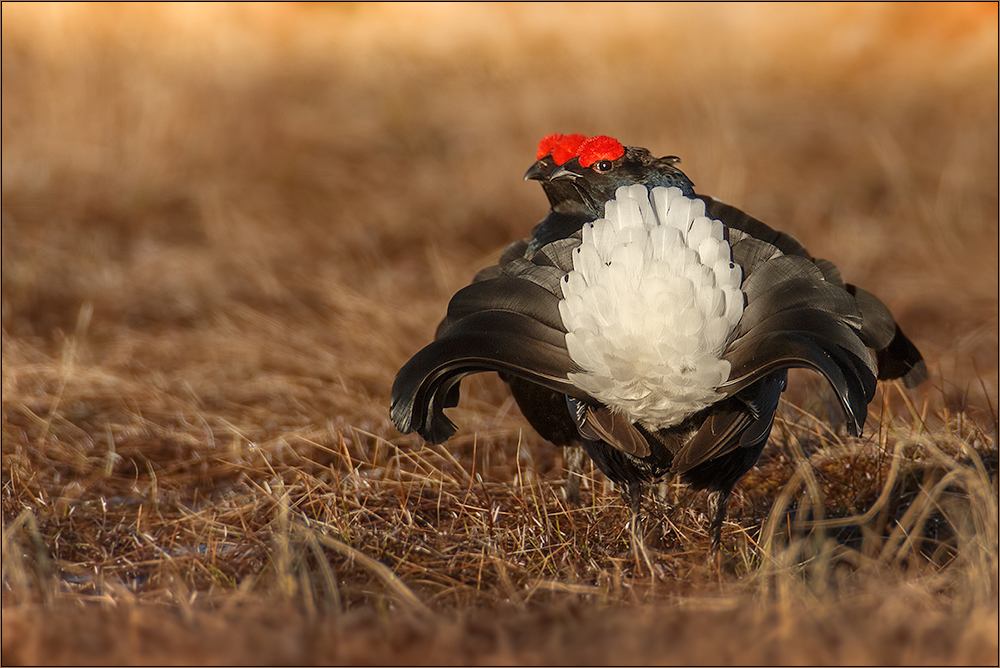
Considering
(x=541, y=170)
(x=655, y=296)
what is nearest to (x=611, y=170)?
(x=541, y=170)

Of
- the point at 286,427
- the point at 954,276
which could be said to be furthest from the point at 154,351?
the point at 954,276

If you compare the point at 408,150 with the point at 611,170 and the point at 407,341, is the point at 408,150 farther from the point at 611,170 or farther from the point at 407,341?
the point at 611,170

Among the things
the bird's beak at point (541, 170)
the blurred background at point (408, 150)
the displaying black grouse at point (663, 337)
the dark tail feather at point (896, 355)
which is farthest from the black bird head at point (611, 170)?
the blurred background at point (408, 150)

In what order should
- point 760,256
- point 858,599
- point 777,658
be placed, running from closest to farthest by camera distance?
point 777,658
point 858,599
point 760,256

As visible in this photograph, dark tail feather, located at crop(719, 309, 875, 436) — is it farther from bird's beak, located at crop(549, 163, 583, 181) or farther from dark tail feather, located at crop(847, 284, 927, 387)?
bird's beak, located at crop(549, 163, 583, 181)

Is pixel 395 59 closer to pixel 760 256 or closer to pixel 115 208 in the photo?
pixel 115 208
